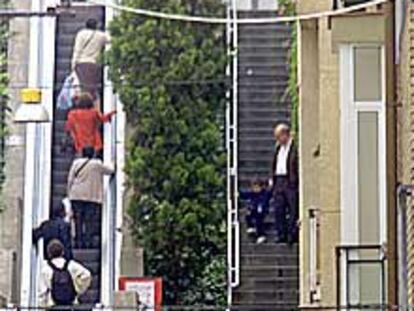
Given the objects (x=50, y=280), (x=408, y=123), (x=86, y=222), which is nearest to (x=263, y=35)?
(x=86, y=222)

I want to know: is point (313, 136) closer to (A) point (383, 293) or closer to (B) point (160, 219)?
(B) point (160, 219)

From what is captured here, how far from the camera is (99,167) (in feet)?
58.0

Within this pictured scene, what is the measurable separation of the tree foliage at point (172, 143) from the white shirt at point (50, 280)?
141 cm

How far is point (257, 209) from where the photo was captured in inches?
732

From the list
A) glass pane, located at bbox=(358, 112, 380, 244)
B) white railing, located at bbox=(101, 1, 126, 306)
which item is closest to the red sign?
white railing, located at bbox=(101, 1, 126, 306)

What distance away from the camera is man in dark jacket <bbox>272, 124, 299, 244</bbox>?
17.8 metres

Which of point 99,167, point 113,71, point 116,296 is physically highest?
point 113,71

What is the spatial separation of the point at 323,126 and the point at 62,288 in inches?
135

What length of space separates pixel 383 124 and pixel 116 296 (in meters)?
3.26

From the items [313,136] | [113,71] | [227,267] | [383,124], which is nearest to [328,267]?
[383,124]

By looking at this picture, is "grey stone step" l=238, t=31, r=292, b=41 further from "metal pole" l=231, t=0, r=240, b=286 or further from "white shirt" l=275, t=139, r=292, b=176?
"white shirt" l=275, t=139, r=292, b=176

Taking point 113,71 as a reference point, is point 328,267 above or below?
below

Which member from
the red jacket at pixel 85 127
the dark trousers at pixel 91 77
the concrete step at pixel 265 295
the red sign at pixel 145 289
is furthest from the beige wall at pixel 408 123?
the dark trousers at pixel 91 77

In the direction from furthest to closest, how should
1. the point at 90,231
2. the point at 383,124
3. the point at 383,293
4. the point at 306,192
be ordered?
the point at 90,231, the point at 306,192, the point at 383,124, the point at 383,293
